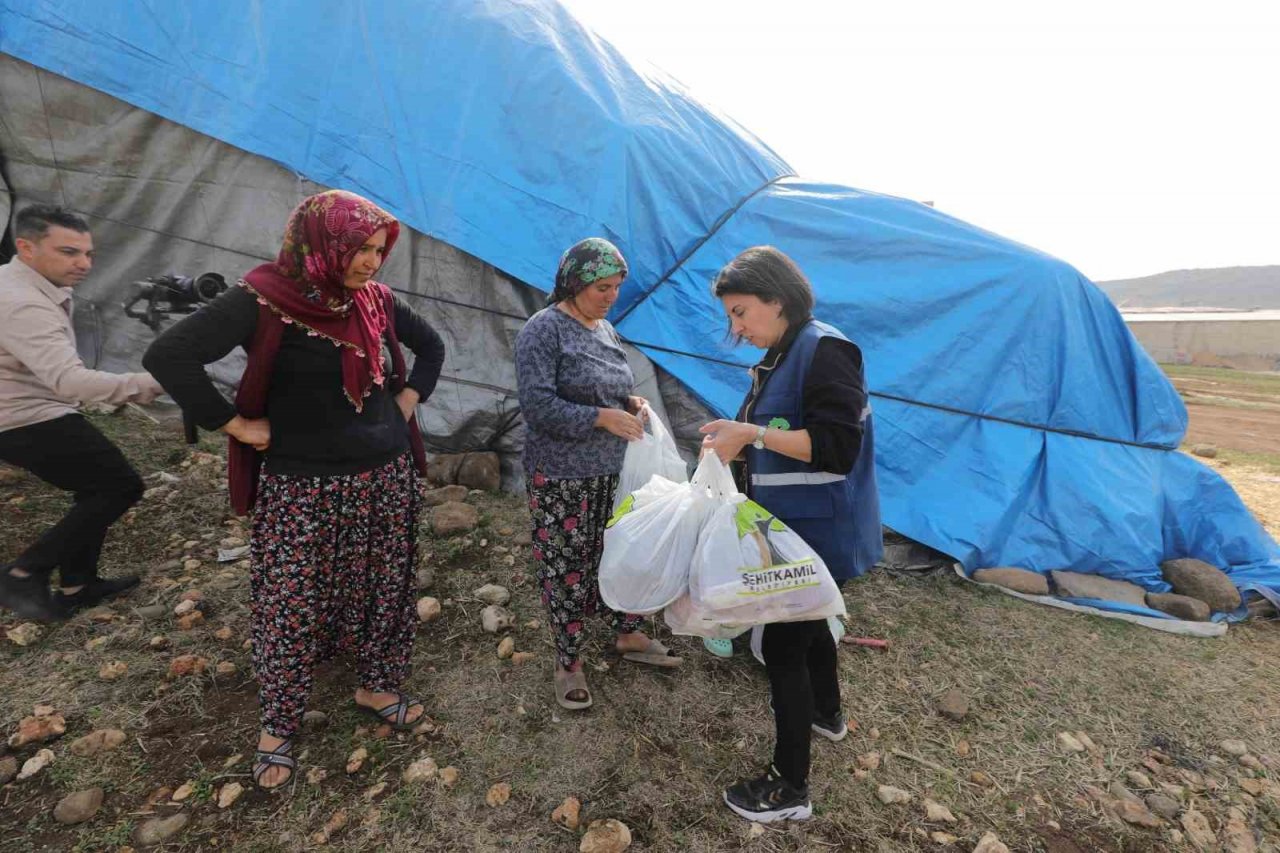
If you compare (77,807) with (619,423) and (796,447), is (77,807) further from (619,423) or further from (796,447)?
(796,447)

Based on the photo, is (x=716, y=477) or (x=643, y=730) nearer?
(x=716, y=477)

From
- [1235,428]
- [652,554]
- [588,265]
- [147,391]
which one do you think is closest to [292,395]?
[147,391]

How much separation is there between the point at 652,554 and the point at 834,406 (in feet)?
2.08

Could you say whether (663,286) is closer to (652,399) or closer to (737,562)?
(652,399)

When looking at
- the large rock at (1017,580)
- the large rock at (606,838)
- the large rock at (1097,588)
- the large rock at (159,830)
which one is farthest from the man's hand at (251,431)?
the large rock at (1097,588)

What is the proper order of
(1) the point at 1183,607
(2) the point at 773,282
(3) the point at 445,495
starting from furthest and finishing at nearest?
1. (3) the point at 445,495
2. (1) the point at 1183,607
3. (2) the point at 773,282

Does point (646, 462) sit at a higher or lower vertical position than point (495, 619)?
higher

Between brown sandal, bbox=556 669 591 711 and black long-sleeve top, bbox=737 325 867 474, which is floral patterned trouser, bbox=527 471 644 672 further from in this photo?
black long-sleeve top, bbox=737 325 867 474

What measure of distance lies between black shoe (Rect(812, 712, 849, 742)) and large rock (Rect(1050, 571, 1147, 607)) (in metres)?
1.91

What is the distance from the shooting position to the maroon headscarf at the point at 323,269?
1542 mm

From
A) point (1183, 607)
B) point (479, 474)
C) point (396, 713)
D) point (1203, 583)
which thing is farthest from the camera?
point (479, 474)

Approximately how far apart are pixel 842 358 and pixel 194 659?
8.06ft

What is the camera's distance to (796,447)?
1.54m

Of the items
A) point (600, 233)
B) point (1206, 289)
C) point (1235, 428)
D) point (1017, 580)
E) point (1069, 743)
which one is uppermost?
point (1206, 289)
